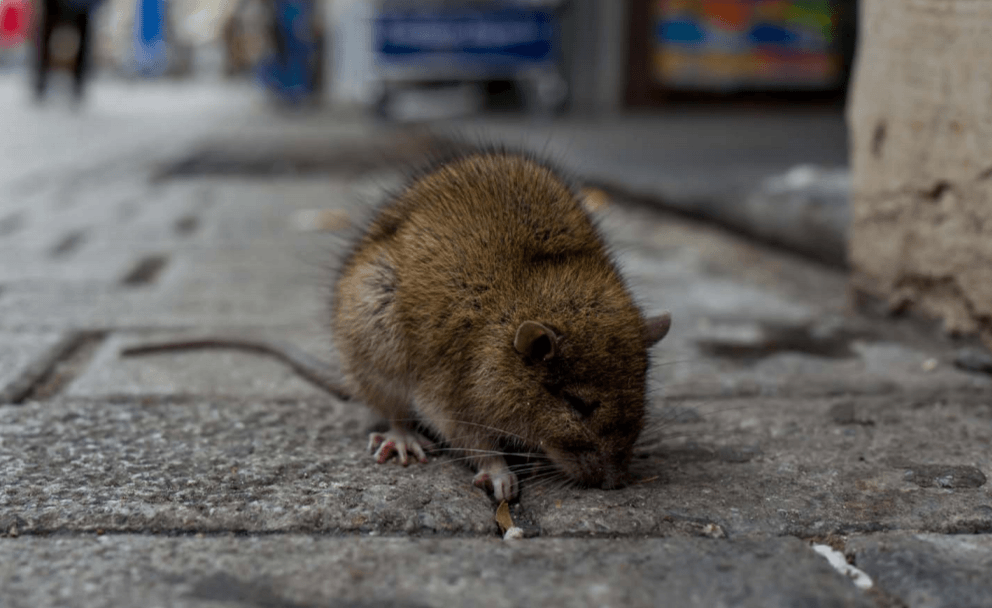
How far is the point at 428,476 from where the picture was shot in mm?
2520

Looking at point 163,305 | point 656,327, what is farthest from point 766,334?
point 163,305

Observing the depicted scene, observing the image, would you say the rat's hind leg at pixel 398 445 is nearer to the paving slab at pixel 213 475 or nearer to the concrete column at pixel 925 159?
the paving slab at pixel 213 475

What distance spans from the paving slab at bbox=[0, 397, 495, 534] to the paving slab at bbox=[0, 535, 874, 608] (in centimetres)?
10

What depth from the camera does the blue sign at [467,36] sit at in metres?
14.1

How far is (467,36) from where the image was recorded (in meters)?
14.3

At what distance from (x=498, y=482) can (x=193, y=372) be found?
4.43 ft

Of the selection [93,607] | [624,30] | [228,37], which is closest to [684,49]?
[624,30]

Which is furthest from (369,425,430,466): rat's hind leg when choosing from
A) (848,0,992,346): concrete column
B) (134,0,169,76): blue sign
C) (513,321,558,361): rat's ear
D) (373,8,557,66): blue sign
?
(134,0,169,76): blue sign

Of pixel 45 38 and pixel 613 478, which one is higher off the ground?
pixel 45 38

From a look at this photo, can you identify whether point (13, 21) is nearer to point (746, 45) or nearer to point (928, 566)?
point (746, 45)

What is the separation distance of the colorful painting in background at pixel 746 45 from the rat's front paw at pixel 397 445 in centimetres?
1135

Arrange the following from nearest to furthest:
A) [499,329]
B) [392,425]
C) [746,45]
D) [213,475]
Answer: [213,475]
[499,329]
[392,425]
[746,45]

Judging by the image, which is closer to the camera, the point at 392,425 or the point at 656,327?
the point at 656,327

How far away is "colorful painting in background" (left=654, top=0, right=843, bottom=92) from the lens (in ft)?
42.9
